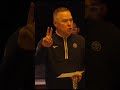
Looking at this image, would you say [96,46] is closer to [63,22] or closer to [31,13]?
[63,22]

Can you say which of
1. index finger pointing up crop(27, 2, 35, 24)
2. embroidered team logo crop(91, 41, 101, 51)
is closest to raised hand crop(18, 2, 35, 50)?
index finger pointing up crop(27, 2, 35, 24)

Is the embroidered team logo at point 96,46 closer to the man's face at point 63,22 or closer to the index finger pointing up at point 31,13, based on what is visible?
the man's face at point 63,22

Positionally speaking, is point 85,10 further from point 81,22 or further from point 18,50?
point 18,50

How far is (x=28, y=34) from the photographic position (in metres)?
1.45

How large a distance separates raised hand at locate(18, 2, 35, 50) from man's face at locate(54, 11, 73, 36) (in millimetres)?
80

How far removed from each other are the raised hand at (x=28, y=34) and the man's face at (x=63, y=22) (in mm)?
80

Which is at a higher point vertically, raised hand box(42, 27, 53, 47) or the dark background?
the dark background

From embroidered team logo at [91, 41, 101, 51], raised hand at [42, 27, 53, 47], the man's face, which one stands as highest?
the man's face

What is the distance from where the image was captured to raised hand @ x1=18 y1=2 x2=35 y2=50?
1440 mm

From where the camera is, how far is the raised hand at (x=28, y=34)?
144cm

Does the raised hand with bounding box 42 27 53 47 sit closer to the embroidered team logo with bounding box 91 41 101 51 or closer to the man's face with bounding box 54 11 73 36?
the man's face with bounding box 54 11 73 36

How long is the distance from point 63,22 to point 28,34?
0.40 feet

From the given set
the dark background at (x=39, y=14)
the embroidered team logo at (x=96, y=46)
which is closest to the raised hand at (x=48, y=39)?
the dark background at (x=39, y=14)

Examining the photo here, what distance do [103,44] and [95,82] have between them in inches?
5.0
